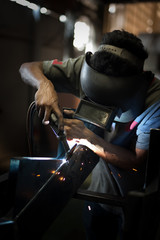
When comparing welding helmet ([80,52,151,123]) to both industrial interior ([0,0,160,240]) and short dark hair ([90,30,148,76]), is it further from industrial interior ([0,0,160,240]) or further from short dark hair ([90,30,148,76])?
industrial interior ([0,0,160,240])

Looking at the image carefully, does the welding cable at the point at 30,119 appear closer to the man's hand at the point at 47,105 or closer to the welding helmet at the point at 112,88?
the man's hand at the point at 47,105

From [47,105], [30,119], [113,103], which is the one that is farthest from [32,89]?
[113,103]

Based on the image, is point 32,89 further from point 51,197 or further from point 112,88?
point 51,197

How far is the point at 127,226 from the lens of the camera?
0.73 meters

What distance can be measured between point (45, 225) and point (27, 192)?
0.38 ft

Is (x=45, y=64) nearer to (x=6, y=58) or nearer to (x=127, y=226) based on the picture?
(x=6, y=58)

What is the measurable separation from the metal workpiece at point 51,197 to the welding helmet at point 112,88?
A: 240 millimetres

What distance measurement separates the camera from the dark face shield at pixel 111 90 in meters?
0.85

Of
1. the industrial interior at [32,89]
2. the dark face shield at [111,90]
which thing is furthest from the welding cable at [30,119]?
the dark face shield at [111,90]

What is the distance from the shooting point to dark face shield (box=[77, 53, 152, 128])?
845 mm

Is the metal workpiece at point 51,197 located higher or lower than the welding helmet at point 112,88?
lower

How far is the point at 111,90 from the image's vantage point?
2.78 feet

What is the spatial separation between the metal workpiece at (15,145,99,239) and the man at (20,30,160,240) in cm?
14

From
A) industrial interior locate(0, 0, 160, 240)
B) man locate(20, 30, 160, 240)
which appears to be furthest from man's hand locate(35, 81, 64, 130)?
industrial interior locate(0, 0, 160, 240)
